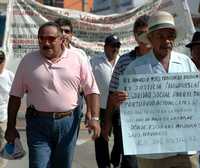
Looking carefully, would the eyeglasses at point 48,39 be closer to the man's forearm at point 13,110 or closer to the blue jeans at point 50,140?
the man's forearm at point 13,110

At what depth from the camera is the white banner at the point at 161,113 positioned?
443 centimetres

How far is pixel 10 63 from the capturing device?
10578 mm

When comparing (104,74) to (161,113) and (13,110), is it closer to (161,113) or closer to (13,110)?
(13,110)

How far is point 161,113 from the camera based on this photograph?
4.45 meters

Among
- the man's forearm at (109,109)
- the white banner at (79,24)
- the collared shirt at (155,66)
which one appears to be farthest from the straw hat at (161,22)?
the white banner at (79,24)

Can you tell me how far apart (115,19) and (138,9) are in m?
0.46

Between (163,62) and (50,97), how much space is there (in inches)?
43.5

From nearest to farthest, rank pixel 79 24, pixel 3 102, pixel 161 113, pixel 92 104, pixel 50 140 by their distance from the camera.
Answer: pixel 161 113, pixel 50 140, pixel 92 104, pixel 3 102, pixel 79 24

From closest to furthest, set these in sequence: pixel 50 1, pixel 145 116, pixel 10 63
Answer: pixel 145 116 → pixel 10 63 → pixel 50 1

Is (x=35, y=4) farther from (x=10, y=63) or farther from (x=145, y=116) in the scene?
(x=145, y=116)

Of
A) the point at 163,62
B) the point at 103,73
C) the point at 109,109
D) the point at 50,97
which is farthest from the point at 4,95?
the point at 163,62

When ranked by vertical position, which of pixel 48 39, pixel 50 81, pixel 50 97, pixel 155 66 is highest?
pixel 48 39

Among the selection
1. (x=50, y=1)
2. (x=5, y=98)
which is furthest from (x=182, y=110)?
(x=50, y=1)

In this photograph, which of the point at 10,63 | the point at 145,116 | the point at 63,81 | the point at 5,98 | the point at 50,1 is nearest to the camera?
the point at 145,116
